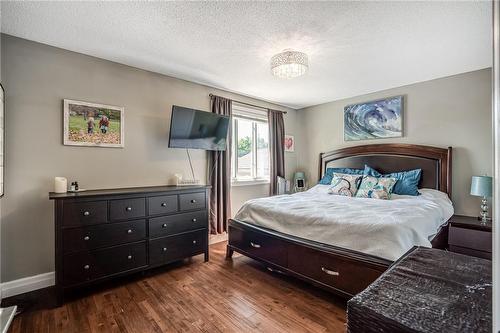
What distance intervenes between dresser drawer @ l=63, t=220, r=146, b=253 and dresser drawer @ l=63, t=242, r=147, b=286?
60 mm

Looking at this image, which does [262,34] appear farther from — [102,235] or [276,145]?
[276,145]

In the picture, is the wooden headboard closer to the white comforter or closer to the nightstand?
the white comforter

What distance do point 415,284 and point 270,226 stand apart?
1950 mm

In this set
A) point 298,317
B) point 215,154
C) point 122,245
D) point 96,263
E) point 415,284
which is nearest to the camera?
point 415,284

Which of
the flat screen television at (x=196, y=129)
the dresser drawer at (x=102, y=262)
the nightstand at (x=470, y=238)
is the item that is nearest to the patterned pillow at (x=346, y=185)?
the nightstand at (x=470, y=238)

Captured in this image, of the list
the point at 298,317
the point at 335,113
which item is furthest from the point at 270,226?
the point at 335,113

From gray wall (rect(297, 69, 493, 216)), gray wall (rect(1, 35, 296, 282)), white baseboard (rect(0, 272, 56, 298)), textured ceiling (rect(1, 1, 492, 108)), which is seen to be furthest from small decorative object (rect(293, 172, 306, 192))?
white baseboard (rect(0, 272, 56, 298))

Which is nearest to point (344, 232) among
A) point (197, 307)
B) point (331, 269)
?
point (331, 269)

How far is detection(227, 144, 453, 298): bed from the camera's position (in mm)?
1984

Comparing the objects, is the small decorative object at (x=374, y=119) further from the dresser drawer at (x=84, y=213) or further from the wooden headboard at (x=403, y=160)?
the dresser drawer at (x=84, y=213)

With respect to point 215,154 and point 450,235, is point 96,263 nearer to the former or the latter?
point 215,154

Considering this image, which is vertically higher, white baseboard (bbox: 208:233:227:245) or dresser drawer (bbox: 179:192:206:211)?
dresser drawer (bbox: 179:192:206:211)

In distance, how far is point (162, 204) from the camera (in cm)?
276

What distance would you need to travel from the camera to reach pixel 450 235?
2.82 m
